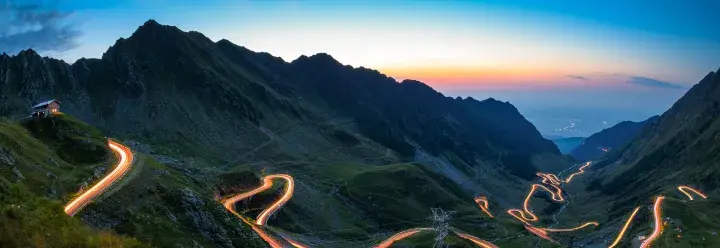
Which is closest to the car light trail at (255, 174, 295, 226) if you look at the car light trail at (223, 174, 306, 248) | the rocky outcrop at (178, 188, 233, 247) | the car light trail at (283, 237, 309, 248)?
the car light trail at (223, 174, 306, 248)

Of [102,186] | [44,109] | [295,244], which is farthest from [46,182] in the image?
[295,244]

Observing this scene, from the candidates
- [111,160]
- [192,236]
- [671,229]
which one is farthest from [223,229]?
[671,229]

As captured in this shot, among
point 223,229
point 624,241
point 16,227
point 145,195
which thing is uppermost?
point 16,227

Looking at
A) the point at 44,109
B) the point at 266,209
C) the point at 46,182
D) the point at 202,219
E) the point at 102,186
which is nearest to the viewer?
the point at 46,182

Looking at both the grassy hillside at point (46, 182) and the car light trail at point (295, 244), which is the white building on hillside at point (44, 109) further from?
the car light trail at point (295, 244)

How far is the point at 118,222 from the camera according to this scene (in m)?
72.0

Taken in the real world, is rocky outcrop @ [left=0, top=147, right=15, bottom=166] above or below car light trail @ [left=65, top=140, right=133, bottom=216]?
above

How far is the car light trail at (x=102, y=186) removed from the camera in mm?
70938

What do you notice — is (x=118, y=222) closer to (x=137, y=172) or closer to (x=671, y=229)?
(x=137, y=172)

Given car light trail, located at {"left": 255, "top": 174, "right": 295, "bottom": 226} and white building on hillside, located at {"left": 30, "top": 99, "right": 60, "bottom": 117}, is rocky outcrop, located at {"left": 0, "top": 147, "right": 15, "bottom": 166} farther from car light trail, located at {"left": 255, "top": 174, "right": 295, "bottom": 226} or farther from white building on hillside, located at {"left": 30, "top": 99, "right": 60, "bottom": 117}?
car light trail, located at {"left": 255, "top": 174, "right": 295, "bottom": 226}

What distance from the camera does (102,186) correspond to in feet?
269

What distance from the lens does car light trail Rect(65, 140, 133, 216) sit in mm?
70938

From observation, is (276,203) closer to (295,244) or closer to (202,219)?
(295,244)

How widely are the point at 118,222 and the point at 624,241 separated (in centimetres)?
14741
